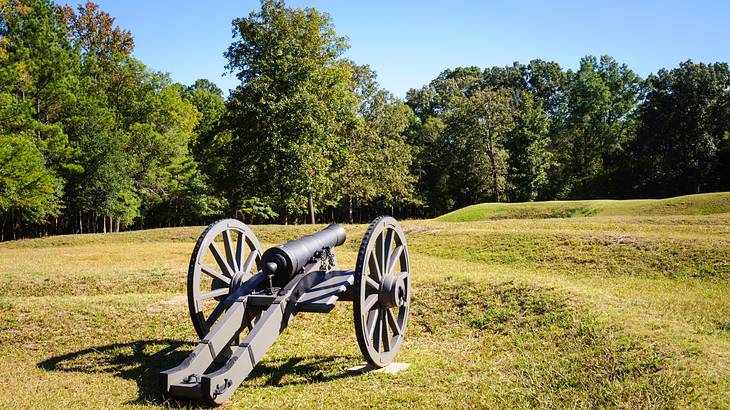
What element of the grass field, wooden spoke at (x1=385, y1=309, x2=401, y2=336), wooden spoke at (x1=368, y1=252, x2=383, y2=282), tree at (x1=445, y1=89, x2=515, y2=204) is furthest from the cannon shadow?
tree at (x1=445, y1=89, x2=515, y2=204)

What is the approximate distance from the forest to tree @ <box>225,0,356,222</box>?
86 mm

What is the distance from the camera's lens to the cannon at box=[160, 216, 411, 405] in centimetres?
522

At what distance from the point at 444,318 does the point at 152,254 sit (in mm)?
12830

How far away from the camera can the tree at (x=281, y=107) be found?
25328 mm

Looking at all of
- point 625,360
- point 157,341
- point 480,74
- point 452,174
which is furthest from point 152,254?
point 480,74

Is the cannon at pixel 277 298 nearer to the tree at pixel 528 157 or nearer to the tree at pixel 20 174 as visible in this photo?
the tree at pixel 20 174

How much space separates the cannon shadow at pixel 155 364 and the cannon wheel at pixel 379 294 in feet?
1.86

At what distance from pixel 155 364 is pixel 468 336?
456cm

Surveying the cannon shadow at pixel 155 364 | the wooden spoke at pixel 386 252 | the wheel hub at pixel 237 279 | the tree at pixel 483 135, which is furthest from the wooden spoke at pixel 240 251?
the tree at pixel 483 135

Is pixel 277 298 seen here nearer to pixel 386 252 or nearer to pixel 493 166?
pixel 386 252

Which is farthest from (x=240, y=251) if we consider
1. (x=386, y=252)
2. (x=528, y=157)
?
(x=528, y=157)

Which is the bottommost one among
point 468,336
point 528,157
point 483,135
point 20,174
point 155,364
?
point 468,336

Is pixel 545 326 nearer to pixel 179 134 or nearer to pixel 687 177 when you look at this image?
pixel 179 134

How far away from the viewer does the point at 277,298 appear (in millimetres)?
5945
